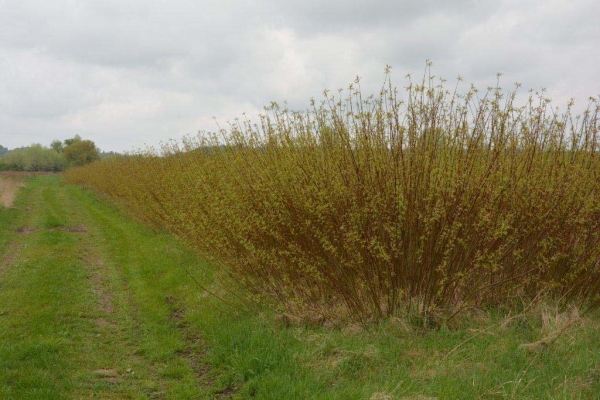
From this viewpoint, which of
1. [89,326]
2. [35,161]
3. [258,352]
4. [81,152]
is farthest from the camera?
[35,161]

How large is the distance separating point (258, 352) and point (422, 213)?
82.8 inches

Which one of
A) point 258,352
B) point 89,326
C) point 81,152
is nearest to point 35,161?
point 81,152

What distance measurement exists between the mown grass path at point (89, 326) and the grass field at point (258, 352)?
0.02m

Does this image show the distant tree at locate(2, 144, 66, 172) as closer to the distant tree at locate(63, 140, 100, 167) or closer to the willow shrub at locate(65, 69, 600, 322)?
the distant tree at locate(63, 140, 100, 167)

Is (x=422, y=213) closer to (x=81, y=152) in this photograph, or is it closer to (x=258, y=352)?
(x=258, y=352)

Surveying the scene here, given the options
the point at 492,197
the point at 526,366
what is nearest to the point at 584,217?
the point at 492,197

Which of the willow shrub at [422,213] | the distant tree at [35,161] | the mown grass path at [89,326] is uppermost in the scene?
the distant tree at [35,161]

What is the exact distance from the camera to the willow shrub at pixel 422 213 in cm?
497

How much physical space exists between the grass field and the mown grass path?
20 mm

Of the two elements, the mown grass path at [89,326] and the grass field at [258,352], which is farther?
the mown grass path at [89,326]

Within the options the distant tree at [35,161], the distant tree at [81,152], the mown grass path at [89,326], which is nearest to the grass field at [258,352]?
the mown grass path at [89,326]

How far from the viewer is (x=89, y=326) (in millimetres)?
6352

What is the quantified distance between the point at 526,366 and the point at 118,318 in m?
5.00

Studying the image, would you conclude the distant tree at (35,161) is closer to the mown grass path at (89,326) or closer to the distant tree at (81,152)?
the distant tree at (81,152)
